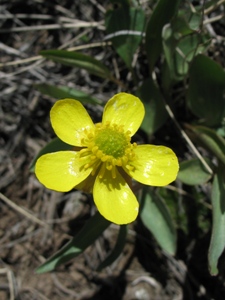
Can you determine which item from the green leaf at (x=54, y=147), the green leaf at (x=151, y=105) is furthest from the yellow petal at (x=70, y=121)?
the green leaf at (x=151, y=105)

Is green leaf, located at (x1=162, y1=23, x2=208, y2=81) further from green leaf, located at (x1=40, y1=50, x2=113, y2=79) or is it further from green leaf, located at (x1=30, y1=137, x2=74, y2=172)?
green leaf, located at (x1=30, y1=137, x2=74, y2=172)

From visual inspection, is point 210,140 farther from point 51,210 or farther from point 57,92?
point 51,210

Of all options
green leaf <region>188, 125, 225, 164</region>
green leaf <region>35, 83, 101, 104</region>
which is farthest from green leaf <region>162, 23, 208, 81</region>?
green leaf <region>35, 83, 101, 104</region>

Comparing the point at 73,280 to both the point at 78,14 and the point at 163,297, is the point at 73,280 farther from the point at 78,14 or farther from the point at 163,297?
the point at 78,14

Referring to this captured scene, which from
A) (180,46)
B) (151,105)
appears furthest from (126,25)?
(151,105)

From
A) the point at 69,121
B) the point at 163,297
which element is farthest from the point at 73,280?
the point at 69,121

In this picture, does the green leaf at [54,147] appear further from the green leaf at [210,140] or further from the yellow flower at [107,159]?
the green leaf at [210,140]

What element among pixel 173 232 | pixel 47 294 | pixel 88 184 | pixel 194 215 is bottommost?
pixel 47 294
